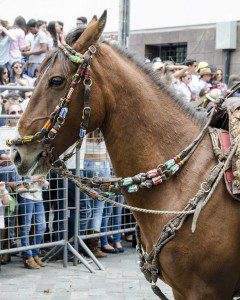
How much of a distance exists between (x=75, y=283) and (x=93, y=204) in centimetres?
122

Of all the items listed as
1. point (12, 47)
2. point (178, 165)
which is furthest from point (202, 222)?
point (12, 47)

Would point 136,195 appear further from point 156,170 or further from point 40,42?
point 40,42

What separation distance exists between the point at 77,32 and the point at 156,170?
3.33 feet

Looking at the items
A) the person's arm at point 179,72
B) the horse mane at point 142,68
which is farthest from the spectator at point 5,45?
the horse mane at point 142,68

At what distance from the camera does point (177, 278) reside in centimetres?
331

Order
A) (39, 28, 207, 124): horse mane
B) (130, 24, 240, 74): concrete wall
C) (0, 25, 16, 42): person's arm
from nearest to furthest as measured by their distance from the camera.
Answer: (39, 28, 207, 124): horse mane → (0, 25, 16, 42): person's arm → (130, 24, 240, 74): concrete wall

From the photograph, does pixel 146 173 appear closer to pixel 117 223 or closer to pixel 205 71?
pixel 117 223

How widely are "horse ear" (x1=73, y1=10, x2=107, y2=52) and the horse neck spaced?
0.18m

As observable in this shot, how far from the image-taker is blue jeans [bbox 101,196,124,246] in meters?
7.37

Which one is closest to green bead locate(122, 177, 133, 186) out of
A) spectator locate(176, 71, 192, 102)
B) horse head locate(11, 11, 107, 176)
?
horse head locate(11, 11, 107, 176)

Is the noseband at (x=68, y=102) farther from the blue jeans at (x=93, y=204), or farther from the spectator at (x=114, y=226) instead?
the spectator at (x=114, y=226)

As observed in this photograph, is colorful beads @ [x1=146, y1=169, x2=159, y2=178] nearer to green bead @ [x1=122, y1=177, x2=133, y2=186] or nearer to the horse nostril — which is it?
green bead @ [x1=122, y1=177, x2=133, y2=186]

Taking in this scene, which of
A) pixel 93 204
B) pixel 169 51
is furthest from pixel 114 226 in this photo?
pixel 169 51

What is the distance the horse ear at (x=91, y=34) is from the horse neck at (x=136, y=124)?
18 cm
